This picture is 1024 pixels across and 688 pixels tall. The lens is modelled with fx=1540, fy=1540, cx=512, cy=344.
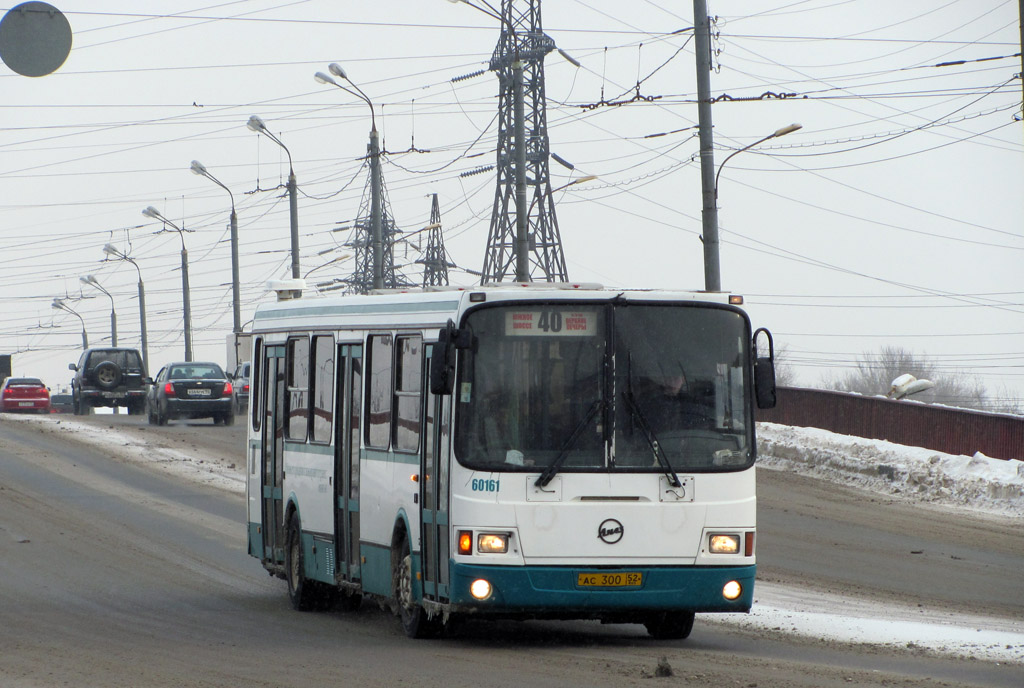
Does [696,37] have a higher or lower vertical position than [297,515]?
higher

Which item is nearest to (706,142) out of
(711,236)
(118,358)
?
(711,236)

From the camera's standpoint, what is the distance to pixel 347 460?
40.5 ft

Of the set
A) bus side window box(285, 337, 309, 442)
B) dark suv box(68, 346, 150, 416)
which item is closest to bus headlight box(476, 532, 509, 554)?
bus side window box(285, 337, 309, 442)

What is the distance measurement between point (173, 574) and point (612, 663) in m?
7.78

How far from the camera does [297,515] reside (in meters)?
13.7

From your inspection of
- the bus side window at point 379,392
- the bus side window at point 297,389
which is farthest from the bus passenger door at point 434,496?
the bus side window at point 297,389

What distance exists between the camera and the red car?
189ft

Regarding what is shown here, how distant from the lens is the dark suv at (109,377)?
4634cm

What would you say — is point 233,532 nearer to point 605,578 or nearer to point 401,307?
point 401,307

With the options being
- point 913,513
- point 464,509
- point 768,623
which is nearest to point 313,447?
point 464,509

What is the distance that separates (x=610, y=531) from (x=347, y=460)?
2.93 m

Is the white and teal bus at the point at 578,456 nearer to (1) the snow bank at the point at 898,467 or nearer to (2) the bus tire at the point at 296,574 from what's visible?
(2) the bus tire at the point at 296,574

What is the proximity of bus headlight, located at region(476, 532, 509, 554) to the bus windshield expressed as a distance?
0.44m

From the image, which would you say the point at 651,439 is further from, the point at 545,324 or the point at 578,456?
the point at 545,324
